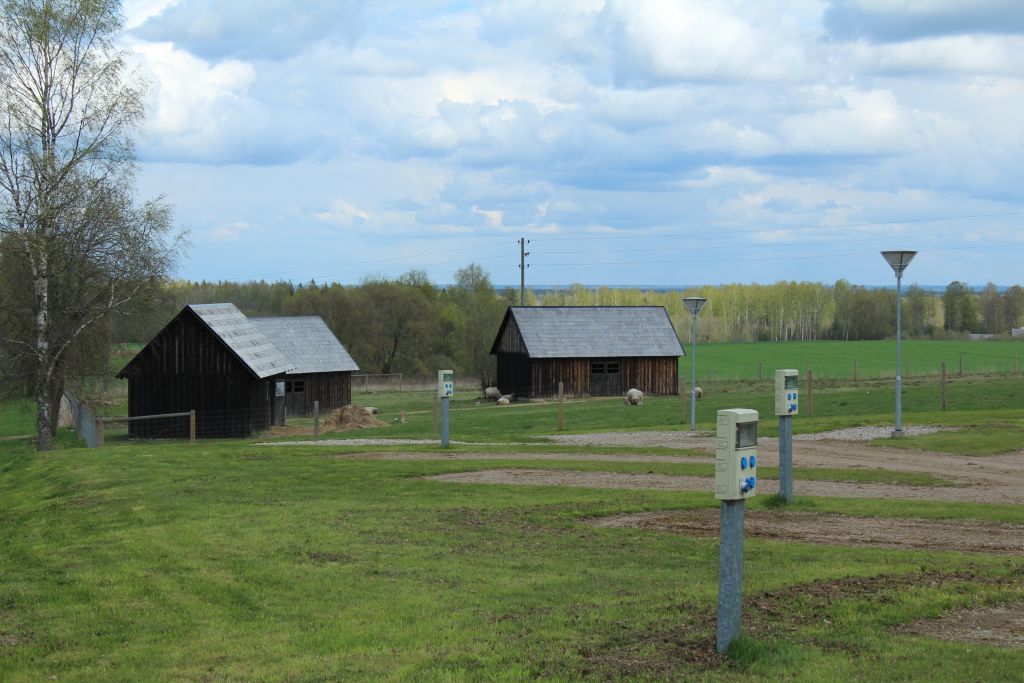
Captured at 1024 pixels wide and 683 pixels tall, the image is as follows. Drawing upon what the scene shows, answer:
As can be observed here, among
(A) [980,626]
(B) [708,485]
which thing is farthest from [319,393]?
(A) [980,626]

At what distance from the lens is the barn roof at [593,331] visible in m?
57.0

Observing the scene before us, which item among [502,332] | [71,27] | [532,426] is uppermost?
[71,27]

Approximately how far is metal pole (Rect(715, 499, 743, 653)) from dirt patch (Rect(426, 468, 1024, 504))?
331 inches

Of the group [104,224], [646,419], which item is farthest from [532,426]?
[104,224]

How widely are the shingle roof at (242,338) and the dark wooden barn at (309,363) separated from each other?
18.1 ft

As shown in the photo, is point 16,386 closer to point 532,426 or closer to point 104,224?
point 104,224

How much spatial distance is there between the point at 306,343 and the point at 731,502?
47.9 meters

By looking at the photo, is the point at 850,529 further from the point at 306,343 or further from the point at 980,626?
the point at 306,343

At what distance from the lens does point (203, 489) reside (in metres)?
16.2

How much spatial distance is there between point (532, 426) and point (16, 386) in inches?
698

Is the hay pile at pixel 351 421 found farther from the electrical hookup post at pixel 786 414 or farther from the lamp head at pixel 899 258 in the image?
the electrical hookup post at pixel 786 414

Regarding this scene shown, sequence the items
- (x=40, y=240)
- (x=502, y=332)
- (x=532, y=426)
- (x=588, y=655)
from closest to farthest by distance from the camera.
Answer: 1. (x=588, y=655)
2. (x=40, y=240)
3. (x=532, y=426)
4. (x=502, y=332)

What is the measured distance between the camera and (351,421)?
40938 mm

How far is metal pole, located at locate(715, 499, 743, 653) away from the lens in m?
6.98
